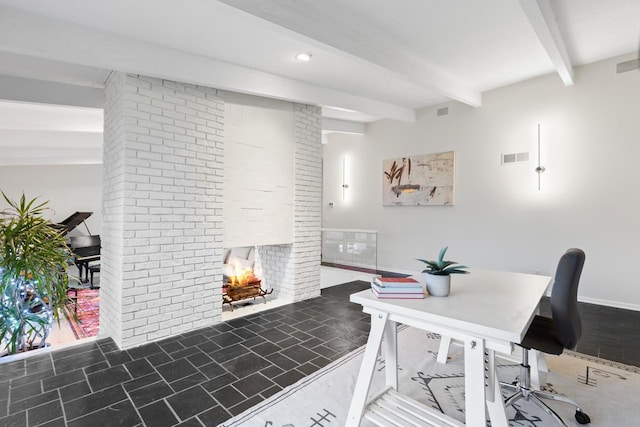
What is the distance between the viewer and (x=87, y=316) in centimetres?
463

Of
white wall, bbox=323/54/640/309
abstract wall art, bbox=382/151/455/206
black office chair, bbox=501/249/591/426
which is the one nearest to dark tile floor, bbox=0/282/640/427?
white wall, bbox=323/54/640/309

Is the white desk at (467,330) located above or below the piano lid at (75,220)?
below

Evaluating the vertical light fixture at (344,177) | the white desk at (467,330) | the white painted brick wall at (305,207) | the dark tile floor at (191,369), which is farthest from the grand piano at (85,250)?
the white desk at (467,330)

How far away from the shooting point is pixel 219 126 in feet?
11.6

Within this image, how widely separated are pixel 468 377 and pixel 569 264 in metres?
0.94

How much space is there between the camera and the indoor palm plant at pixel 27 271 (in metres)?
2.49

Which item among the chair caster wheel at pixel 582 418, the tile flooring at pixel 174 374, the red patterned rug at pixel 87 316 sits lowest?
the red patterned rug at pixel 87 316

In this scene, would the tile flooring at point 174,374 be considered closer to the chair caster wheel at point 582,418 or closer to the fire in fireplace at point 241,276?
the fire in fireplace at point 241,276

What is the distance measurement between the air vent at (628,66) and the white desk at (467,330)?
3.54 metres

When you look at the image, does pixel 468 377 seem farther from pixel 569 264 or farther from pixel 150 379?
pixel 150 379

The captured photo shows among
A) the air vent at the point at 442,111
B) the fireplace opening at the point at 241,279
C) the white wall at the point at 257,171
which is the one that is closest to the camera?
the white wall at the point at 257,171

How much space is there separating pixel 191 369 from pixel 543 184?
496 cm

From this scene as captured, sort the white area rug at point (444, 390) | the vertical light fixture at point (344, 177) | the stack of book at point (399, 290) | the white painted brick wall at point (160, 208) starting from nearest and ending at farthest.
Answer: the stack of book at point (399, 290), the white area rug at point (444, 390), the white painted brick wall at point (160, 208), the vertical light fixture at point (344, 177)

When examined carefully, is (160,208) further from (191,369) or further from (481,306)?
(481,306)
